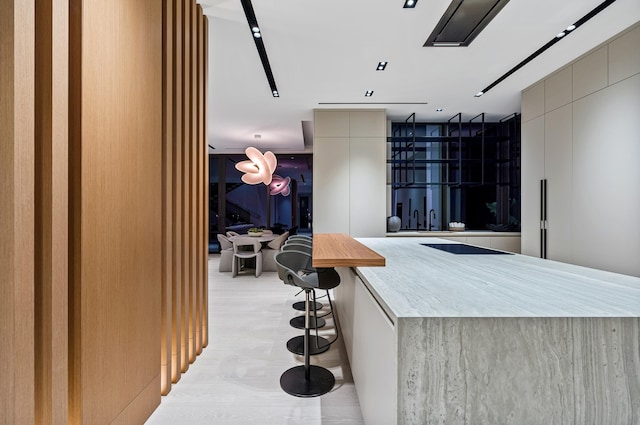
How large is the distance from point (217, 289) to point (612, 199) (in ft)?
17.4

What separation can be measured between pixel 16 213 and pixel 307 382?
76.5 inches

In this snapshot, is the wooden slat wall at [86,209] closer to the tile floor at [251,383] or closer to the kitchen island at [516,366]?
the tile floor at [251,383]

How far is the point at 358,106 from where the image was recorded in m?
5.22

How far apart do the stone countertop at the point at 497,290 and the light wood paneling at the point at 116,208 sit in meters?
1.28

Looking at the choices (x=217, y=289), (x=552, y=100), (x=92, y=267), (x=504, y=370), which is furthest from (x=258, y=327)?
(x=552, y=100)

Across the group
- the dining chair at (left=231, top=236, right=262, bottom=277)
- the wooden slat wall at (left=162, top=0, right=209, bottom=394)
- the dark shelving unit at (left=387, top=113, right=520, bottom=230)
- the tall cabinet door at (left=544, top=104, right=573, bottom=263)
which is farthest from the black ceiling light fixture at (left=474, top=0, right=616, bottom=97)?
the dining chair at (left=231, top=236, right=262, bottom=277)

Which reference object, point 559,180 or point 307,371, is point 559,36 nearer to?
point 559,180

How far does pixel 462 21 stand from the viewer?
8.68 ft

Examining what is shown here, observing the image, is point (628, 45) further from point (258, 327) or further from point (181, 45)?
point (258, 327)

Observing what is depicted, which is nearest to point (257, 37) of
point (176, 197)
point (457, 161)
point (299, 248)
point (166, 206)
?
point (176, 197)

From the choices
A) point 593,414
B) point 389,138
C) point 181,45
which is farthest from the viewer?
point 389,138

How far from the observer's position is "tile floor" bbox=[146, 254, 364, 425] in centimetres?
185

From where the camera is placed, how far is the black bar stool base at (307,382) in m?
2.09

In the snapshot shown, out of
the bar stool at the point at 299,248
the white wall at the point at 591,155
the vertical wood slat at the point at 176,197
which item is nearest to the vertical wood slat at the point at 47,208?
the vertical wood slat at the point at 176,197
